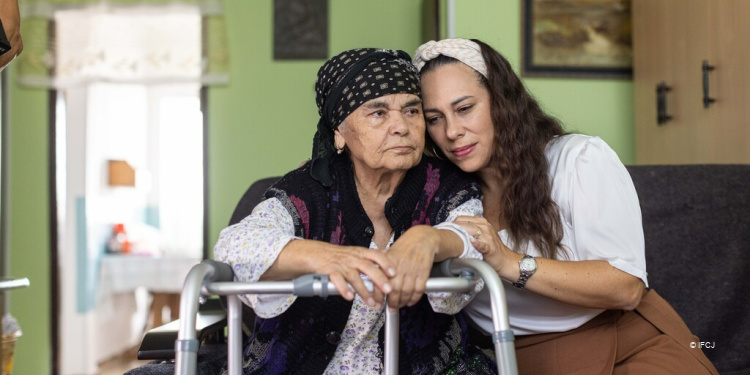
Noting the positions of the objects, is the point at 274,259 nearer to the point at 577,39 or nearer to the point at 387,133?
the point at 387,133

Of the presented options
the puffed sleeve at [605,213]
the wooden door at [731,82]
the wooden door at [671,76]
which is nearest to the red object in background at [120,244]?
the wooden door at [671,76]

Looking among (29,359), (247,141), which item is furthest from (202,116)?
(29,359)

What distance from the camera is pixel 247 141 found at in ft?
17.0

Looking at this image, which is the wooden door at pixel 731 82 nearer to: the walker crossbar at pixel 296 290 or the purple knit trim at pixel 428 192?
the purple knit trim at pixel 428 192

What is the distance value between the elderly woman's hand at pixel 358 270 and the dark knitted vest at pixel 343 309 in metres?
0.35

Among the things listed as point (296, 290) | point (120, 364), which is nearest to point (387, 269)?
point (296, 290)

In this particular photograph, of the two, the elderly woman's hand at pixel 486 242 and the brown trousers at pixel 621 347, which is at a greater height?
the elderly woman's hand at pixel 486 242

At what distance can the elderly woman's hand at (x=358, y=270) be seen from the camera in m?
1.30

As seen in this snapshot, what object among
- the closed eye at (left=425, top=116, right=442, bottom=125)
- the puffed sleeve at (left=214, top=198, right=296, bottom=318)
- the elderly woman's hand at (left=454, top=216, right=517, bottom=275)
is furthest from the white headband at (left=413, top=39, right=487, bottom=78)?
the puffed sleeve at (left=214, top=198, right=296, bottom=318)

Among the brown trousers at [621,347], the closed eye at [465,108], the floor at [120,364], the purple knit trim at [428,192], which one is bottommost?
the floor at [120,364]

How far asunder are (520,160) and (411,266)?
0.62 meters

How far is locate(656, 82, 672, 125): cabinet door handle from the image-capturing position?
9.86ft

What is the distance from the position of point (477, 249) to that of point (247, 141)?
384cm

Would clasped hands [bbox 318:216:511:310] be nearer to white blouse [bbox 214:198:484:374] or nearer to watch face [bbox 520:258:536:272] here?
white blouse [bbox 214:198:484:374]
